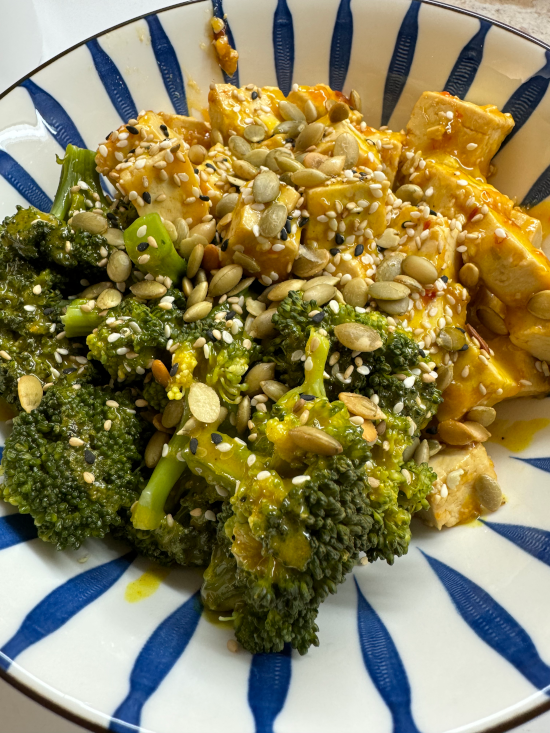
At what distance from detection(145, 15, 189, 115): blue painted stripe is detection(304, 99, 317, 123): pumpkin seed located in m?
0.63

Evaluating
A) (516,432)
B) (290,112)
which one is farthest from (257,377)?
(290,112)

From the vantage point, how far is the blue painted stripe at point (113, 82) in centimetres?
240

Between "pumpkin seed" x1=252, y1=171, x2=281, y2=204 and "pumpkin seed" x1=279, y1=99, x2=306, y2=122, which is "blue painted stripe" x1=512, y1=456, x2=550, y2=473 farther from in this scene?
"pumpkin seed" x1=279, y1=99, x2=306, y2=122

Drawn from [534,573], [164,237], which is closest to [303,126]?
[164,237]

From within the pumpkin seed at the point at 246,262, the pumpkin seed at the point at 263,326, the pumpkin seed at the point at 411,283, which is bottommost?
the pumpkin seed at the point at 263,326

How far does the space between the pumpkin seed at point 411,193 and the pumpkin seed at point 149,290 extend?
3.38 feet

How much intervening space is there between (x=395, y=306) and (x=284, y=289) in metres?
0.39

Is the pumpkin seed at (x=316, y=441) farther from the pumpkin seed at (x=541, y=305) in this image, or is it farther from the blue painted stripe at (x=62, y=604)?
the pumpkin seed at (x=541, y=305)

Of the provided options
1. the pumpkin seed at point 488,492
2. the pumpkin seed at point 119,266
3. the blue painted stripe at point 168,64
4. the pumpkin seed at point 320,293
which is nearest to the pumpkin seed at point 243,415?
the pumpkin seed at point 320,293

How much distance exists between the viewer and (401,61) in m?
2.48

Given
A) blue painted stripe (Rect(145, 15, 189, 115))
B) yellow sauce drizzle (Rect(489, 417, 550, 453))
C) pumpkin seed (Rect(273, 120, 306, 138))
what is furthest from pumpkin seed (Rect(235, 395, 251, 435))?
blue painted stripe (Rect(145, 15, 189, 115))

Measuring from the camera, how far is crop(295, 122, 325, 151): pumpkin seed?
7.16 ft

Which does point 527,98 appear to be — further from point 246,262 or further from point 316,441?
point 316,441

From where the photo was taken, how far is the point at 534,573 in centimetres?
166
